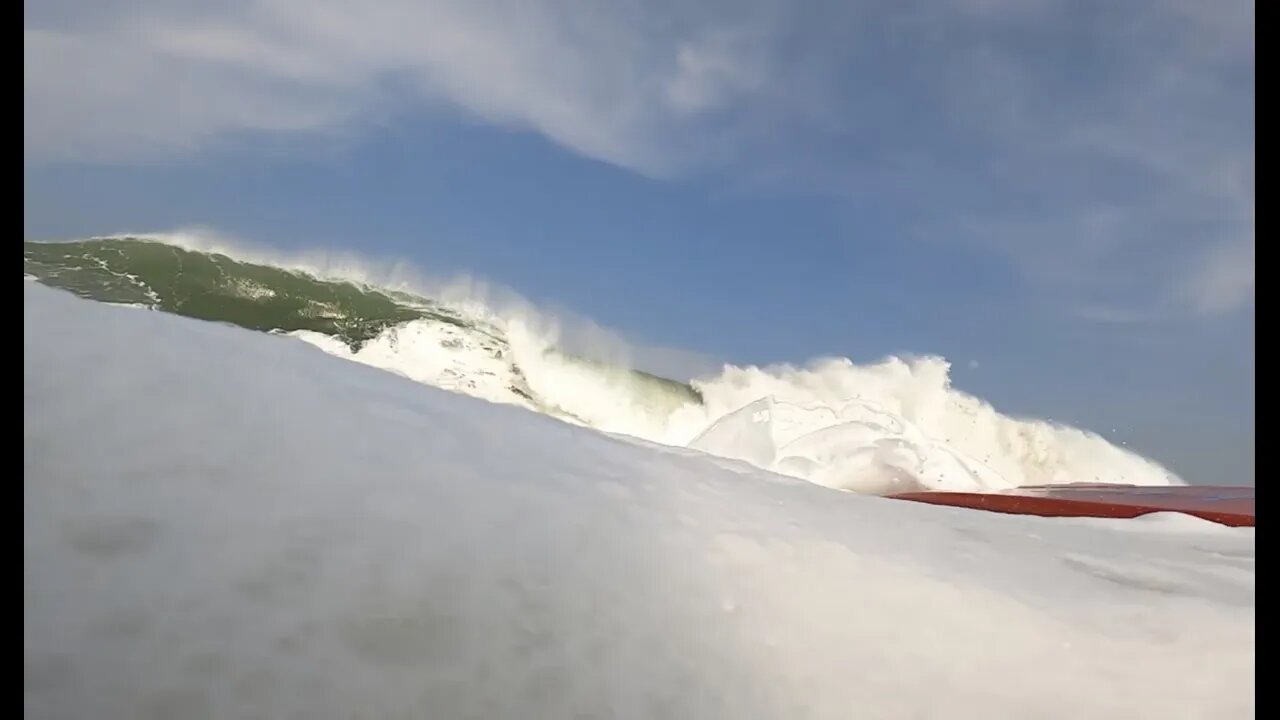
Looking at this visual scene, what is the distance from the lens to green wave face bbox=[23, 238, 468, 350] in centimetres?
826

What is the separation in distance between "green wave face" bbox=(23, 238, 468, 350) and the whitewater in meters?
8.04

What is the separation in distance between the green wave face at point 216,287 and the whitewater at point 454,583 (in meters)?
8.04

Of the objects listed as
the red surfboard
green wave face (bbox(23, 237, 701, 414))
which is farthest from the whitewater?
green wave face (bbox(23, 237, 701, 414))

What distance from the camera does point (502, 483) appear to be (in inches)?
24.4

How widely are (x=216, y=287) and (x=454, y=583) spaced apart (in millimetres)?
9391

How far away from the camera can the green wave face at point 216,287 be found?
826 cm

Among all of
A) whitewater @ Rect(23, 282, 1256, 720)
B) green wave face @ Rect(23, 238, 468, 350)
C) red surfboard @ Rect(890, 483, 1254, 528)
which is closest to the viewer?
whitewater @ Rect(23, 282, 1256, 720)

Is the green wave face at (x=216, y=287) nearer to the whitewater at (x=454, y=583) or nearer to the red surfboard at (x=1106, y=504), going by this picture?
the red surfboard at (x=1106, y=504)

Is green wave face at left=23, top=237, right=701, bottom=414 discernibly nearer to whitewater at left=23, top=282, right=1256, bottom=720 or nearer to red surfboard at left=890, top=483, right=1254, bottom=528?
red surfboard at left=890, top=483, right=1254, bottom=528

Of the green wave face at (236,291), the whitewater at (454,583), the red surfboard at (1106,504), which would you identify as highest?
the green wave face at (236,291)

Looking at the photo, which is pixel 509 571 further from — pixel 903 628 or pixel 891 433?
pixel 891 433

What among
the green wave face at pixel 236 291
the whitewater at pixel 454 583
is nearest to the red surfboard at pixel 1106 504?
the whitewater at pixel 454 583
